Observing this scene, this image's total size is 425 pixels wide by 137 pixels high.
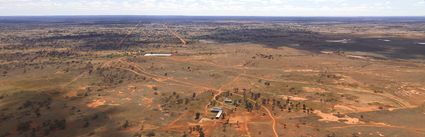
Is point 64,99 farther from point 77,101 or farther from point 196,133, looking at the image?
point 196,133

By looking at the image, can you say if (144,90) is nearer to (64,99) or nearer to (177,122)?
(64,99)

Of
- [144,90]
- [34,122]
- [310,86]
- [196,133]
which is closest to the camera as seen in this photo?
[196,133]

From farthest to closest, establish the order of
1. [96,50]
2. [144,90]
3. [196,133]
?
[96,50] < [144,90] < [196,133]

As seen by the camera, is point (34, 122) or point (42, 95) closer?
point (34, 122)

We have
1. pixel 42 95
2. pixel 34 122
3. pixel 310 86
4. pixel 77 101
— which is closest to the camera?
pixel 34 122

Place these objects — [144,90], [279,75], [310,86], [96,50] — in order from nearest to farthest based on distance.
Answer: [144,90], [310,86], [279,75], [96,50]

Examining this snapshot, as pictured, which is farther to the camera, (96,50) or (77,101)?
(96,50)

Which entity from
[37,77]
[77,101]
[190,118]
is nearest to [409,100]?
[190,118]

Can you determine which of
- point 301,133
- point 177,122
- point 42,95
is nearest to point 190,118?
point 177,122

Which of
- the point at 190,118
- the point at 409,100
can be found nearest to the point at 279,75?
the point at 409,100

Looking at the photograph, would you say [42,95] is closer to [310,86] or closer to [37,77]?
[37,77]
